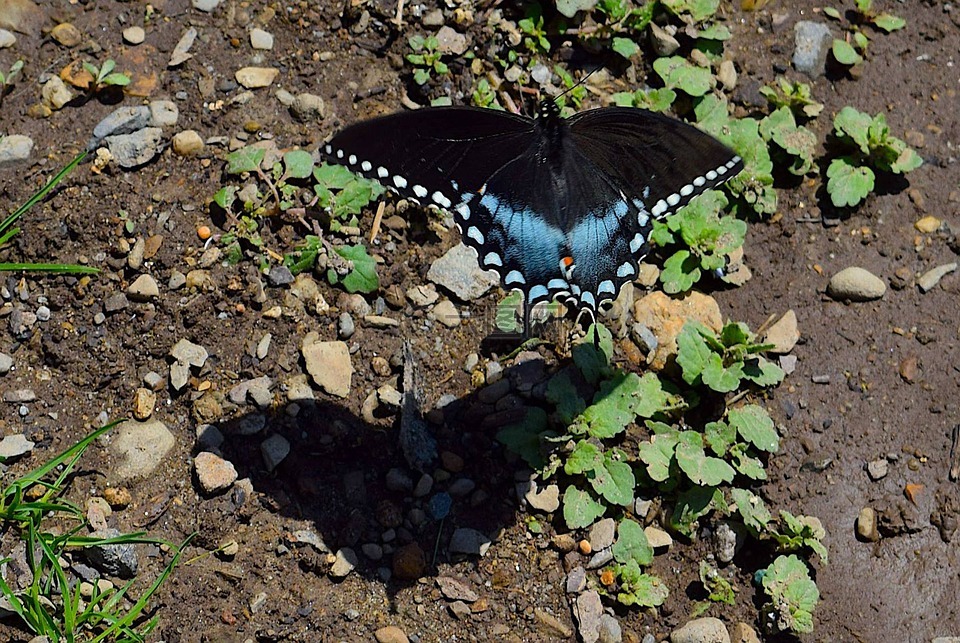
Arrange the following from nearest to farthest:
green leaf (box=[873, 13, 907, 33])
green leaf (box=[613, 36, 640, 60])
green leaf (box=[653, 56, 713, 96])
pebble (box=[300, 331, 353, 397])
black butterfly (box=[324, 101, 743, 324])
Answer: black butterfly (box=[324, 101, 743, 324]) → pebble (box=[300, 331, 353, 397]) → green leaf (box=[653, 56, 713, 96]) → green leaf (box=[613, 36, 640, 60]) → green leaf (box=[873, 13, 907, 33])

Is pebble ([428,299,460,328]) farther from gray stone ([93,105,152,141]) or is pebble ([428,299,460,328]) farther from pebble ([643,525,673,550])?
gray stone ([93,105,152,141])

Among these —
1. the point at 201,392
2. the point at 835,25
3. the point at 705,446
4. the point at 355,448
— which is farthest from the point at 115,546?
the point at 835,25

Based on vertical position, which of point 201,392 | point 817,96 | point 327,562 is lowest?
point 327,562

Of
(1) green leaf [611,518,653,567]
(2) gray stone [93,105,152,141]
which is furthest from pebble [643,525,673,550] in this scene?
(2) gray stone [93,105,152,141]

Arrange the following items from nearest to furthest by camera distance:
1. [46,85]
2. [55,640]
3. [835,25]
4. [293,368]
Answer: [55,640], [293,368], [46,85], [835,25]

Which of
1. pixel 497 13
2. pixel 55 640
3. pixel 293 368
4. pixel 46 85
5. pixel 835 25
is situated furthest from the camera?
pixel 835 25

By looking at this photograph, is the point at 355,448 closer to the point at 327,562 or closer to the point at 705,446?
the point at 327,562
